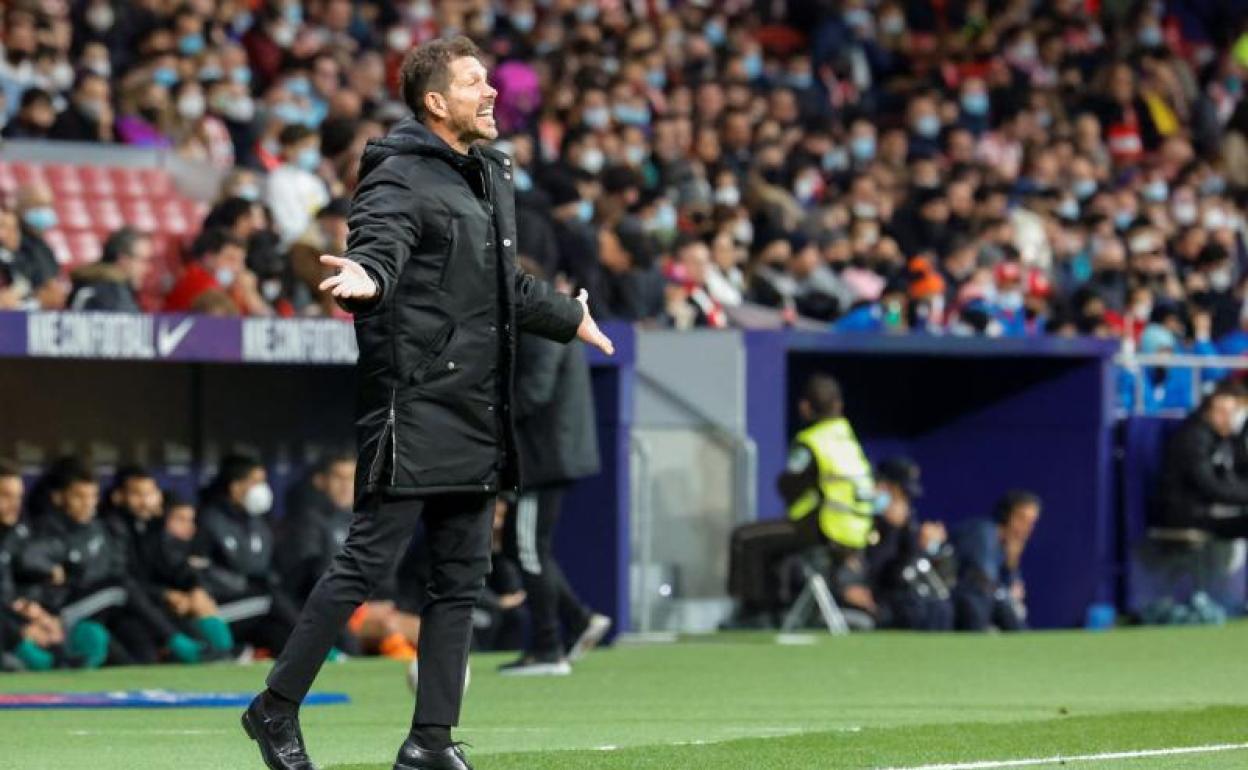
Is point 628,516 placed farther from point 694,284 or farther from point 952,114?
point 952,114

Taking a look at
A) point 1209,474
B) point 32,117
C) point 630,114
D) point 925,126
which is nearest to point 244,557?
point 32,117

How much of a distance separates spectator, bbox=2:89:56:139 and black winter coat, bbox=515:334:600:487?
18.7ft

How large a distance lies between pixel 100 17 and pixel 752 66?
298 inches

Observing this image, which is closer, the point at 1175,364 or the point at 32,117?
the point at 32,117

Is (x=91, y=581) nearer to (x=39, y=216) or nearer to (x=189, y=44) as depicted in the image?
(x=39, y=216)

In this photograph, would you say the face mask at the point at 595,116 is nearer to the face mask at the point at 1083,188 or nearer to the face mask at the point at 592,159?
the face mask at the point at 592,159

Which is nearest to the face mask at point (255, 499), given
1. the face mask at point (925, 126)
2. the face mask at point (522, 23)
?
the face mask at point (522, 23)

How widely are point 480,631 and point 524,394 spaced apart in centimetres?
240

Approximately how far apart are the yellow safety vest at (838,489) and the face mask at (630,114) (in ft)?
20.1

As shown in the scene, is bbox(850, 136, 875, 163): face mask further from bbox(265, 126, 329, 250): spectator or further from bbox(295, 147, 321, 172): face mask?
bbox(265, 126, 329, 250): spectator

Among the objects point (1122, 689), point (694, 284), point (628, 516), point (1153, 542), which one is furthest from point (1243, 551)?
point (1122, 689)

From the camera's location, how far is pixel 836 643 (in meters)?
15.8

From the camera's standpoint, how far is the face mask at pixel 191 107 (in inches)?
750

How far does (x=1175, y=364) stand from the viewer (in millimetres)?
19016
